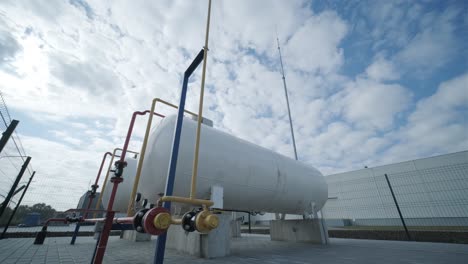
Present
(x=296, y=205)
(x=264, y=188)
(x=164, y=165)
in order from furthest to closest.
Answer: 1. (x=296, y=205)
2. (x=264, y=188)
3. (x=164, y=165)

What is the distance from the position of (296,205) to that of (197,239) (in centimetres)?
364

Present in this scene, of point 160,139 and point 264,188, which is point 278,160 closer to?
point 264,188

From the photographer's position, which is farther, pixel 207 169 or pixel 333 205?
pixel 333 205

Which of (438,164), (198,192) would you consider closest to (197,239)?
(198,192)

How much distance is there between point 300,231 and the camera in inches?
327

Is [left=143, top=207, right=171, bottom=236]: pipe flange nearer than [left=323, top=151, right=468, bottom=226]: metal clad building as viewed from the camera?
Yes

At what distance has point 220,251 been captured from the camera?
16.4 feet

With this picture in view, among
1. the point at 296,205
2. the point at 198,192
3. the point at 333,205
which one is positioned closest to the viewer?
the point at 198,192

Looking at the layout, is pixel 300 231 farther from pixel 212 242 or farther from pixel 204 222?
pixel 204 222

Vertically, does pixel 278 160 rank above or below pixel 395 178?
below

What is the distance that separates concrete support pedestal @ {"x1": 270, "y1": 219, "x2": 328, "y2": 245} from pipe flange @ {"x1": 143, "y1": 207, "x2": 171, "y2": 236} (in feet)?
24.4

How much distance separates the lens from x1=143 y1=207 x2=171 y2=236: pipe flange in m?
2.06

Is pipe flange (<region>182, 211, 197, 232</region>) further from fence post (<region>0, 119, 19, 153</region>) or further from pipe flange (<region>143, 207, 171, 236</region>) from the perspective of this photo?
fence post (<region>0, 119, 19, 153</region>)

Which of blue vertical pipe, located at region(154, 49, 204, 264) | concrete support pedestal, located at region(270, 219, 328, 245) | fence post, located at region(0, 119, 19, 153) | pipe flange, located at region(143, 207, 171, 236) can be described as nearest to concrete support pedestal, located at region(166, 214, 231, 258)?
blue vertical pipe, located at region(154, 49, 204, 264)
